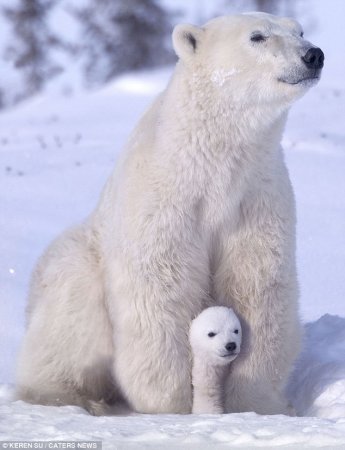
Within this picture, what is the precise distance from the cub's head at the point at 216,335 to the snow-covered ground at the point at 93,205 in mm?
406

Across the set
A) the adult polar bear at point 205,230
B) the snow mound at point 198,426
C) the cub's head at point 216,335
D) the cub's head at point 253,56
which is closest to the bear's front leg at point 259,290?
the adult polar bear at point 205,230

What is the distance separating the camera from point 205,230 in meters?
4.78

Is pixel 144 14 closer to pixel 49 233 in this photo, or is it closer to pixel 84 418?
pixel 49 233

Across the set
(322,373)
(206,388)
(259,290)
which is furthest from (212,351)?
(322,373)

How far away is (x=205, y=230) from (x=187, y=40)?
0.83m

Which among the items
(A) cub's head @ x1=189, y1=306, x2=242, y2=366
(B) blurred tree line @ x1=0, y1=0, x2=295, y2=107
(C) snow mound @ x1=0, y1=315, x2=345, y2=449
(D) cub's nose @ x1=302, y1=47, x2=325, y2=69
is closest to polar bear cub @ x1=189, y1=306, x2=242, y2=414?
(A) cub's head @ x1=189, y1=306, x2=242, y2=366

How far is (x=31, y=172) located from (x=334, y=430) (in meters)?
8.07

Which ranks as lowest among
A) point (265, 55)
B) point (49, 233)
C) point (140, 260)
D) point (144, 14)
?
point (140, 260)

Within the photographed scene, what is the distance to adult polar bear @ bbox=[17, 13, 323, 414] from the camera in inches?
185

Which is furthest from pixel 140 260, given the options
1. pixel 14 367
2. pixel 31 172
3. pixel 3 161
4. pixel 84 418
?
pixel 3 161

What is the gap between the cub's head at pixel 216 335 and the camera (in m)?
4.68

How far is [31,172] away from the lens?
1150 centimetres

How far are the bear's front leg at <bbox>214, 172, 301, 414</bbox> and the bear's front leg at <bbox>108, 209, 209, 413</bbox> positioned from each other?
14cm

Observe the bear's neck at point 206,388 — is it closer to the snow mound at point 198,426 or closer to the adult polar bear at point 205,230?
the adult polar bear at point 205,230
